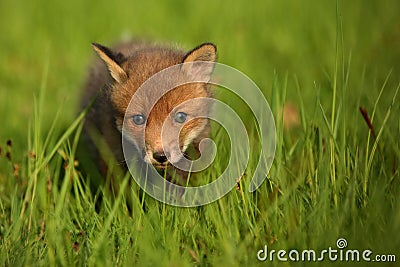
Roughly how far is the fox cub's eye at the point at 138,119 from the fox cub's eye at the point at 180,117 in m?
0.24

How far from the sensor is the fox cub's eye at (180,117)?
4.54 meters

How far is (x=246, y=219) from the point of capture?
3564mm

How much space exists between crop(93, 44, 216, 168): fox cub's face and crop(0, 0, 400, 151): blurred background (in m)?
2.02

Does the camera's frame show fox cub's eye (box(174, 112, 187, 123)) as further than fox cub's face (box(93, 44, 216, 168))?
Yes

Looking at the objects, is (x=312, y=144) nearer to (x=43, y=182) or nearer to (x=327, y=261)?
(x=327, y=261)

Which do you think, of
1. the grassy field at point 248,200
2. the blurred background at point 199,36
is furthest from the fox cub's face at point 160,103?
the blurred background at point 199,36

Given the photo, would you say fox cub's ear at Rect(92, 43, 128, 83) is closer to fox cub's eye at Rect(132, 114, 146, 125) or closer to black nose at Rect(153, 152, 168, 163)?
fox cub's eye at Rect(132, 114, 146, 125)

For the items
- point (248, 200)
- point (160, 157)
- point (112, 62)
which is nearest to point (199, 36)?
point (112, 62)

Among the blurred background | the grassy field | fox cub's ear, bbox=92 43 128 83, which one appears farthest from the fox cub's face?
the blurred background

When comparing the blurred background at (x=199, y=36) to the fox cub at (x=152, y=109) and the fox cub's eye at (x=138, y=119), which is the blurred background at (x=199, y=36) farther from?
the fox cub's eye at (x=138, y=119)

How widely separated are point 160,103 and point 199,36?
403 centimetres

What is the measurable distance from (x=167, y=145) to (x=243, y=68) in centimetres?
302

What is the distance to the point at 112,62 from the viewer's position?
15.2 feet

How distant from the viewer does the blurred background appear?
739cm
